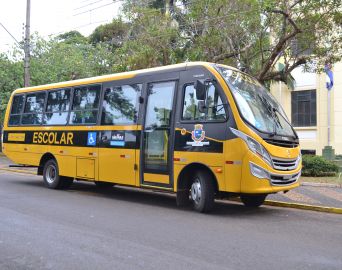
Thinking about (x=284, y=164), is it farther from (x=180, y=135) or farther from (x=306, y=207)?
(x=180, y=135)

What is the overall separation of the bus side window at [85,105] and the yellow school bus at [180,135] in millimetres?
28

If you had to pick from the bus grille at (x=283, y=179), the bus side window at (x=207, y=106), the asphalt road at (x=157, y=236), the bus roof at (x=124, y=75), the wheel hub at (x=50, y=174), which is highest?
the bus roof at (x=124, y=75)

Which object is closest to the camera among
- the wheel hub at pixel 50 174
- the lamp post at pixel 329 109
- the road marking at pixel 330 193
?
the road marking at pixel 330 193

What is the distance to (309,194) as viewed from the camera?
39.7ft

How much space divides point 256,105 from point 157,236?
3.79 metres

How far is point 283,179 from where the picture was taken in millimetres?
9312

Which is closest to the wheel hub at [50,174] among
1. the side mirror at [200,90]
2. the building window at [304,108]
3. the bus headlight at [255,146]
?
the side mirror at [200,90]

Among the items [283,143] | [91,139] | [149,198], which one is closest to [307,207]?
[283,143]

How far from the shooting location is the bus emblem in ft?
31.3

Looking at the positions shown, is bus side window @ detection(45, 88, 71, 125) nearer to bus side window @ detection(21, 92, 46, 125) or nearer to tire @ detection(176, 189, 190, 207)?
bus side window @ detection(21, 92, 46, 125)

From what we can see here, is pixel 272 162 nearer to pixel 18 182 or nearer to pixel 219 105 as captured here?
pixel 219 105

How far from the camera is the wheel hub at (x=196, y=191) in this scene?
9660 mm

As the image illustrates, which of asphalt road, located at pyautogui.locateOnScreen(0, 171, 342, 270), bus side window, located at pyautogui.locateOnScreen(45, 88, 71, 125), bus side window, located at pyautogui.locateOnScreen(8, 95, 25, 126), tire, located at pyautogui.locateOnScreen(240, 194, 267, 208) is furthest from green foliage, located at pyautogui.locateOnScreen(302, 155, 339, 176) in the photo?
bus side window, located at pyautogui.locateOnScreen(8, 95, 25, 126)

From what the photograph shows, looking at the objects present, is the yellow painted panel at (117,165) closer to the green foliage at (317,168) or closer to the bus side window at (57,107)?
the bus side window at (57,107)
